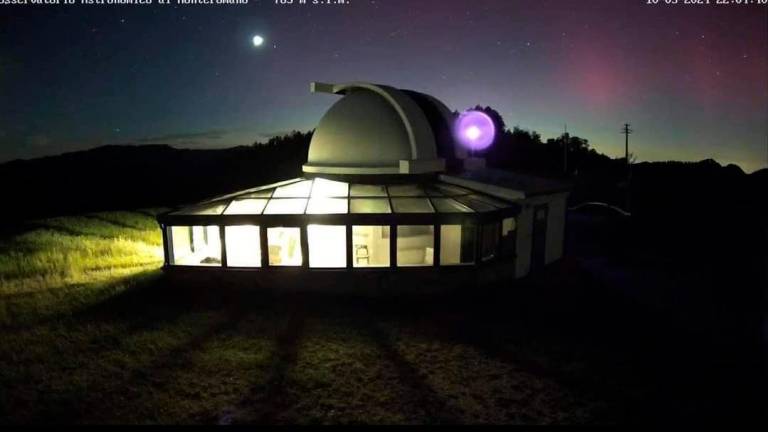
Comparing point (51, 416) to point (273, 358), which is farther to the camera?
point (273, 358)

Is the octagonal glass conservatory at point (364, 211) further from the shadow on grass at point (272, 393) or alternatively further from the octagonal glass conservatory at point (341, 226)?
the shadow on grass at point (272, 393)

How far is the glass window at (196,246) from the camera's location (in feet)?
47.6

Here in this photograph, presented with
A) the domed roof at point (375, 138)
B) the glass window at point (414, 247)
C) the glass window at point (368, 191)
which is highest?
the domed roof at point (375, 138)

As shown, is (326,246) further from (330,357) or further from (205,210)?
(330,357)

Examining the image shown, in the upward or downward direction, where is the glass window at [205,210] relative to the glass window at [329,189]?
downward

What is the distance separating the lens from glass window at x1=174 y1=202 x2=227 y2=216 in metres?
14.1

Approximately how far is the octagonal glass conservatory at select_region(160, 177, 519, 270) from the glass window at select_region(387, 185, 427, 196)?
4 centimetres

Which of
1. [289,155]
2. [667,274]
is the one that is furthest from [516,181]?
[289,155]

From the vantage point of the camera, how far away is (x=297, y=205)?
14406mm

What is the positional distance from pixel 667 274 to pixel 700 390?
9.88 meters

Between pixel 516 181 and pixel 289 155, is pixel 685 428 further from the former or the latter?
pixel 289 155

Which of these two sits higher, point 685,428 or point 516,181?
point 516,181

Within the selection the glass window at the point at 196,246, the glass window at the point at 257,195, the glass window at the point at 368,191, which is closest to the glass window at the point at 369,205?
the glass window at the point at 368,191

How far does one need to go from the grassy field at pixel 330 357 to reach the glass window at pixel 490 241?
1.31m
